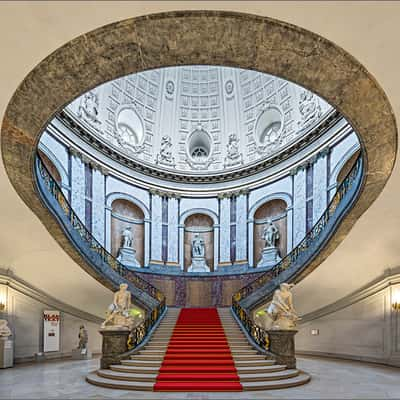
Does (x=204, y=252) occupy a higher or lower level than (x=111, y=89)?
lower

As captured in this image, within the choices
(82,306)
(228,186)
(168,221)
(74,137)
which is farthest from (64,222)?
(228,186)

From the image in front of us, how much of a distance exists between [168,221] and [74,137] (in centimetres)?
666

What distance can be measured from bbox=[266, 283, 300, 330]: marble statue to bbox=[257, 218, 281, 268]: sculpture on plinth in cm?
873

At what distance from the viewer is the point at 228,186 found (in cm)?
2073

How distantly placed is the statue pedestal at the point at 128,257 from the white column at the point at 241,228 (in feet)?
16.5

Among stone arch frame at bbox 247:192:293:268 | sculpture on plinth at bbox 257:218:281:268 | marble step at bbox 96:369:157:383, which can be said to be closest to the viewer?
marble step at bbox 96:369:157:383

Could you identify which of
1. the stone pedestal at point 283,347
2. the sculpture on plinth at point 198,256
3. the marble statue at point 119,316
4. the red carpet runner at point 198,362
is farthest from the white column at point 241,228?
the marble statue at point 119,316

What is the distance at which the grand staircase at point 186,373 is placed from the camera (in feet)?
23.2

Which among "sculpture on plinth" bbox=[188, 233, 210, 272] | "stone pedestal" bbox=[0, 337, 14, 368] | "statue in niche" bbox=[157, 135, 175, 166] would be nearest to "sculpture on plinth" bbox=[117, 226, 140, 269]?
"sculpture on plinth" bbox=[188, 233, 210, 272]

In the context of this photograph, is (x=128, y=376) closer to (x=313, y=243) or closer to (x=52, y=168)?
(x=313, y=243)

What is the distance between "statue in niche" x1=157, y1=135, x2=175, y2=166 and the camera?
68.6 ft

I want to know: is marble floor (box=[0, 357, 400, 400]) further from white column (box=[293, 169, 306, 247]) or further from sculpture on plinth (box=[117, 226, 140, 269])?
sculpture on plinth (box=[117, 226, 140, 269])

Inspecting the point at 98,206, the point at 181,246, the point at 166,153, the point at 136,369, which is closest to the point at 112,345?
the point at 136,369

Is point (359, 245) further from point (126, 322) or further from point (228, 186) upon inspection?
point (228, 186)
